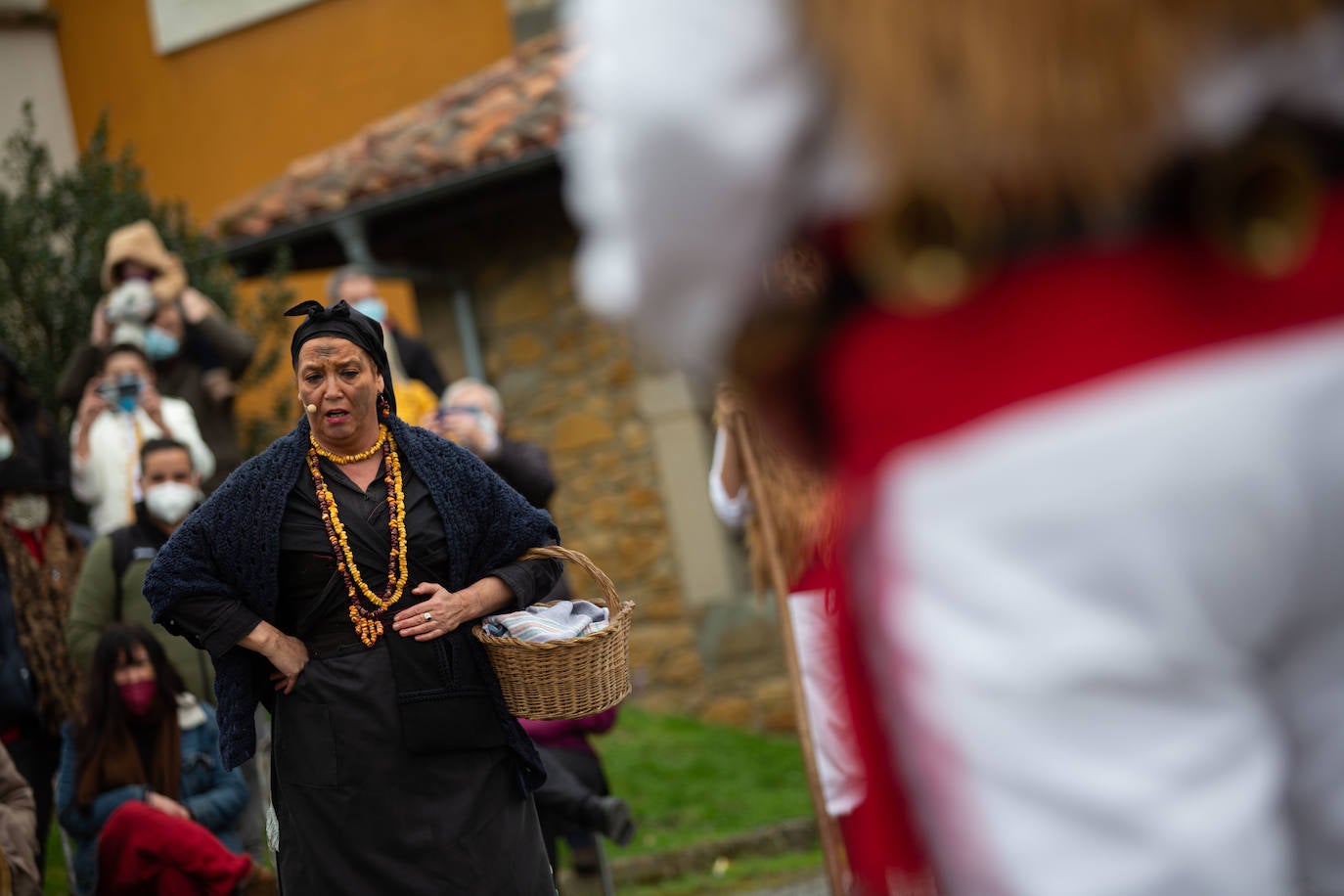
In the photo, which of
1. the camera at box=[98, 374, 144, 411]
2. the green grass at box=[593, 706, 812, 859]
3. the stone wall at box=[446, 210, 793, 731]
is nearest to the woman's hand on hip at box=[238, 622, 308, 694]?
the camera at box=[98, 374, 144, 411]

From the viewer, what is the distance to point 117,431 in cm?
739

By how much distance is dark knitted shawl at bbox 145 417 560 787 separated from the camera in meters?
4.09

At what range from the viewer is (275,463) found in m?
4.22

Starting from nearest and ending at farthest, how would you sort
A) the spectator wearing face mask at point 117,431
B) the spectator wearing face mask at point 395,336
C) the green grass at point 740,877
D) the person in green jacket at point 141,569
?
the person in green jacket at point 141,569
the spectator wearing face mask at point 117,431
the green grass at point 740,877
the spectator wearing face mask at point 395,336

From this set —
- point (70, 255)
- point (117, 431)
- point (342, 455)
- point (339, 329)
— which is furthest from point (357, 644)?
point (70, 255)

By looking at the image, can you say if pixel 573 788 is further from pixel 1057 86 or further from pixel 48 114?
pixel 48 114

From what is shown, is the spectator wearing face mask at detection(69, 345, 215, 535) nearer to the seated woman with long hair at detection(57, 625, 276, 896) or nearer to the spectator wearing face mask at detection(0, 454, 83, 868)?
the spectator wearing face mask at detection(0, 454, 83, 868)

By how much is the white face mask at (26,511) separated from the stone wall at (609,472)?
398 centimetres

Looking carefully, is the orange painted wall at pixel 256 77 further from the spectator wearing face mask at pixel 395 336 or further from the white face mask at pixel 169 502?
the white face mask at pixel 169 502

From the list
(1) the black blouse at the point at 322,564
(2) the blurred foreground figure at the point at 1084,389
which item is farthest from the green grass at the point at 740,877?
(2) the blurred foreground figure at the point at 1084,389

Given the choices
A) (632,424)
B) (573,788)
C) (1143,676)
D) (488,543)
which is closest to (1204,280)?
(1143,676)

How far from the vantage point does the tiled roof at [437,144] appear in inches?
406

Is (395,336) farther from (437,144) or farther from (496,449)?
(437,144)

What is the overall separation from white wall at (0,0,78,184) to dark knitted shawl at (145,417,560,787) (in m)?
11.5
